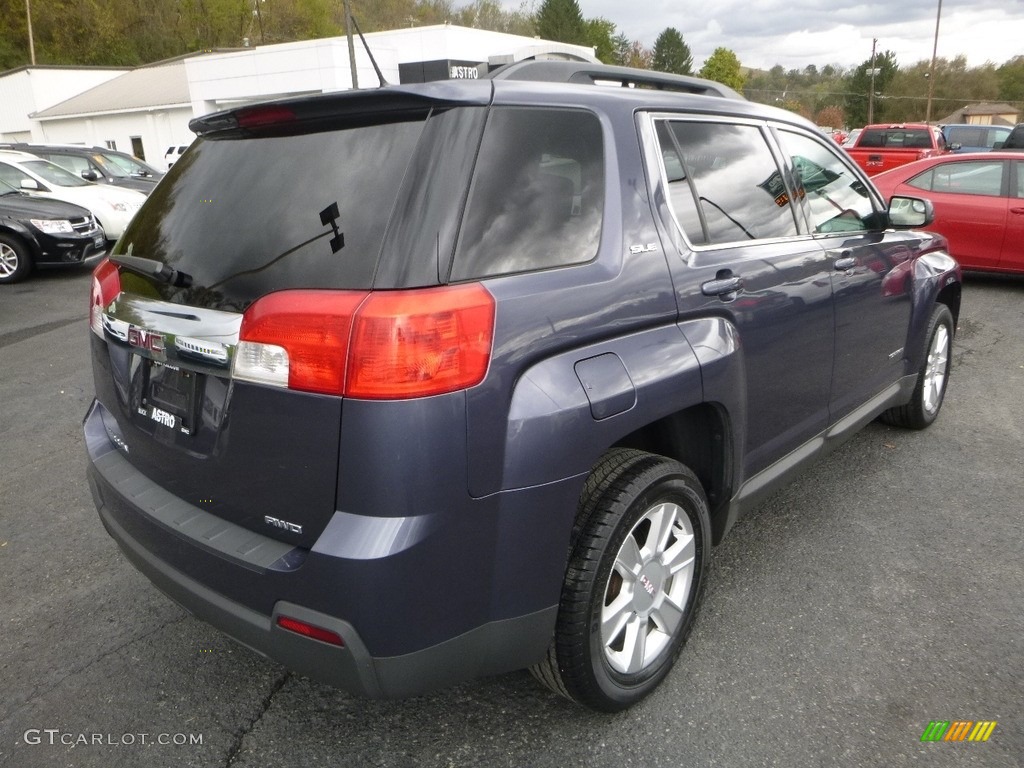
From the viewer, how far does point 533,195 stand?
2074mm

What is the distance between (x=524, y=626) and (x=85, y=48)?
75.9 m

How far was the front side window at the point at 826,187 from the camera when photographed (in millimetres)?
3338

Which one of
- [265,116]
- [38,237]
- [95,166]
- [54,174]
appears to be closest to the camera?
[265,116]

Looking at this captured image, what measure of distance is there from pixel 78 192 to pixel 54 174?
3.54ft

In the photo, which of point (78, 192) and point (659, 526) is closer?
point (659, 526)

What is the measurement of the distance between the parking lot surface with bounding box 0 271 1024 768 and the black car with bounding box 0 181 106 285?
7510mm

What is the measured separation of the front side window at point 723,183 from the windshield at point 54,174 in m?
13.0

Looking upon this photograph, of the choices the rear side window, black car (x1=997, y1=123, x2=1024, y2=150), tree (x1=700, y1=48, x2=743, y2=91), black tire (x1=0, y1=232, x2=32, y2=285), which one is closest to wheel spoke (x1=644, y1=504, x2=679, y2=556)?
the rear side window

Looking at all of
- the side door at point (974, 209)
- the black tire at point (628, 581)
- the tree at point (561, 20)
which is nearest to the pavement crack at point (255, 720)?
the black tire at point (628, 581)

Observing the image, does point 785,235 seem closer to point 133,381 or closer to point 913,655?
point 913,655

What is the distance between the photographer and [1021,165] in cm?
873

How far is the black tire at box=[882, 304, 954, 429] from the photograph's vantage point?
4414 mm

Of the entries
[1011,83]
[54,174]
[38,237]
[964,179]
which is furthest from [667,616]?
[1011,83]

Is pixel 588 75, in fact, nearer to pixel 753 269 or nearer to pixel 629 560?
pixel 753 269
